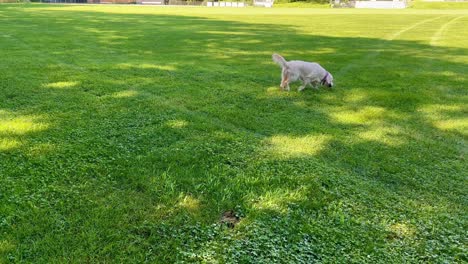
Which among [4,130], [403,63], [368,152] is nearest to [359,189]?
[368,152]

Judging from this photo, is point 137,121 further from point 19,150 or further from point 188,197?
point 188,197

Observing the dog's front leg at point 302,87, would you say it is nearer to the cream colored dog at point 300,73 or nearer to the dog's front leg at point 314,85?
the cream colored dog at point 300,73

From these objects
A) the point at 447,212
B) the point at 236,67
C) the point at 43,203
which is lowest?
the point at 447,212

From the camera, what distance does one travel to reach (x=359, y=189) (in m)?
3.59

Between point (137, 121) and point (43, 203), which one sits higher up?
point (137, 121)

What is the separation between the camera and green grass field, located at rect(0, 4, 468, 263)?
2746 mm

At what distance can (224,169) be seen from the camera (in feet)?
12.5

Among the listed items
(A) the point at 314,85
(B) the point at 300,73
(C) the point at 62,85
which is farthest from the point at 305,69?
(C) the point at 62,85

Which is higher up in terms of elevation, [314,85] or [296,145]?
[314,85]

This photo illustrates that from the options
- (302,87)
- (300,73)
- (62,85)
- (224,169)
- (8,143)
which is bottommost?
(224,169)

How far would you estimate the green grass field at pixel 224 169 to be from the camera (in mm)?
2746

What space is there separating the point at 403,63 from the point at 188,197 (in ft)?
29.3

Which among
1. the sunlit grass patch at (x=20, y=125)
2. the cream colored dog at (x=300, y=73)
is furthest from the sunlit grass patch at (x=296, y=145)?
the sunlit grass patch at (x=20, y=125)

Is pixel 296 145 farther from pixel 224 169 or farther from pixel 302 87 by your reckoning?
pixel 302 87
